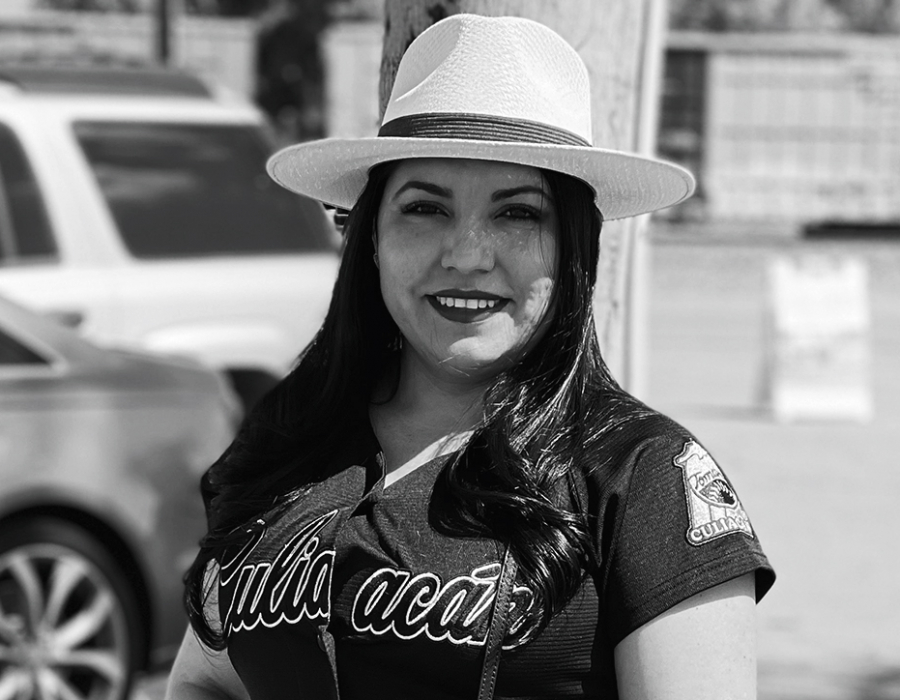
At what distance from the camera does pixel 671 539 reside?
5.93ft

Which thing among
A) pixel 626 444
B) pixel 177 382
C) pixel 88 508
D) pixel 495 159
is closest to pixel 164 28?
pixel 177 382

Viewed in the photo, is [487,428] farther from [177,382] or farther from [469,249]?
[177,382]

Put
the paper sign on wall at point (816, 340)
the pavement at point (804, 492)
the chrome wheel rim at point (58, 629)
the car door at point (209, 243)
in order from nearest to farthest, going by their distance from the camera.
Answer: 1. the chrome wheel rim at point (58, 629)
2. the pavement at point (804, 492)
3. the car door at point (209, 243)
4. the paper sign on wall at point (816, 340)

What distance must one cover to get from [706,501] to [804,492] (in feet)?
24.8

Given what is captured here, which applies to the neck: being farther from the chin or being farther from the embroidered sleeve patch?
the embroidered sleeve patch

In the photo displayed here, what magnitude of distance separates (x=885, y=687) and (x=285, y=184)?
4.16 metres

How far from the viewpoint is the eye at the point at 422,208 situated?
2.09 meters

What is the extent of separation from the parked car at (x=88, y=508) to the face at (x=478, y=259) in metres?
3.20

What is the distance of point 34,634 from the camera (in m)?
4.95

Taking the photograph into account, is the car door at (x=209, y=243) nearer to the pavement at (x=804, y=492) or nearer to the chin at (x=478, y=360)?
the pavement at (x=804, y=492)

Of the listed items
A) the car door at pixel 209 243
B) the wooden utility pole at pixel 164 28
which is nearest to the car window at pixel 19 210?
the car door at pixel 209 243

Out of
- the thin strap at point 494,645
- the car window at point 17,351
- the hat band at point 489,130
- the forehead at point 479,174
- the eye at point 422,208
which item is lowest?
the car window at point 17,351

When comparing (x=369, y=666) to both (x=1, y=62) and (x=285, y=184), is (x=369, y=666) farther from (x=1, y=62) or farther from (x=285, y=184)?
(x=1, y=62)

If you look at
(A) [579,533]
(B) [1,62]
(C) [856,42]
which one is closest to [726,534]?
(A) [579,533]
